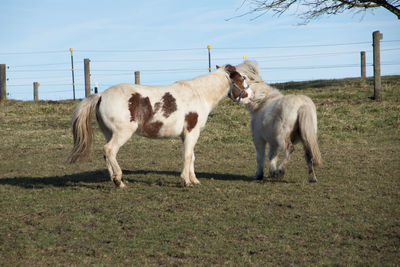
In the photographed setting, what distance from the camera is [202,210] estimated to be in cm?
598

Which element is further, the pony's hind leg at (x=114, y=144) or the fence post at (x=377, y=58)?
the fence post at (x=377, y=58)

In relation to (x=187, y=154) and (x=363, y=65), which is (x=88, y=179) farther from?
(x=363, y=65)

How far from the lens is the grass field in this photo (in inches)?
171

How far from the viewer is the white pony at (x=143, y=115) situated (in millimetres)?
7012

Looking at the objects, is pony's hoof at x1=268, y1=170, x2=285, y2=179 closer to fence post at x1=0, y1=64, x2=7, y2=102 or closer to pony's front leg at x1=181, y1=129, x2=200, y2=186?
pony's front leg at x1=181, y1=129, x2=200, y2=186

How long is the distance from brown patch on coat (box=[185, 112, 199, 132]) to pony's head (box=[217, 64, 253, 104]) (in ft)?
3.18

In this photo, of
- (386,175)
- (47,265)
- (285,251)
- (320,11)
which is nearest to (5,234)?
(47,265)

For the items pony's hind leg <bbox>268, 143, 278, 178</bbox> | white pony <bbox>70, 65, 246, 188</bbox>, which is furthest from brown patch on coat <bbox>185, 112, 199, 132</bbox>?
pony's hind leg <bbox>268, 143, 278, 178</bbox>

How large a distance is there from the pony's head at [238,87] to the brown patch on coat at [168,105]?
1.28 m

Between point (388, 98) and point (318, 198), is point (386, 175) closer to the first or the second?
point (318, 198)

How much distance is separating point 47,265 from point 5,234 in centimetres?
132

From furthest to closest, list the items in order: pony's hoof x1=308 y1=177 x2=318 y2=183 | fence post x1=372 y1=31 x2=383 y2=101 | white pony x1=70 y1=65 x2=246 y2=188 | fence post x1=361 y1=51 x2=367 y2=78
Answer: fence post x1=361 y1=51 x2=367 y2=78
fence post x1=372 y1=31 x2=383 y2=101
pony's hoof x1=308 y1=177 x2=318 y2=183
white pony x1=70 y1=65 x2=246 y2=188

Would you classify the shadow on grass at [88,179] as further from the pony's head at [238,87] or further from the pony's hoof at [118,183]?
the pony's head at [238,87]

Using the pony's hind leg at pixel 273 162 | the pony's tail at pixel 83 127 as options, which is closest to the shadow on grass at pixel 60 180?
the pony's tail at pixel 83 127
